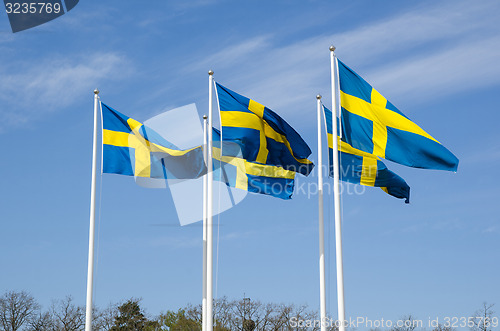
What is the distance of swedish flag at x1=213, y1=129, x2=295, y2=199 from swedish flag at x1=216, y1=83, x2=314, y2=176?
79cm

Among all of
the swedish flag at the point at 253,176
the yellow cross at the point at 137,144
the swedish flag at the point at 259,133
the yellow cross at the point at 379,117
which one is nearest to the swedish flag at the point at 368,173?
the swedish flag at the point at 259,133

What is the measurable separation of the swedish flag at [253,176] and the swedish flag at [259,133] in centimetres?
79

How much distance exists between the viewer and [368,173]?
20906 millimetres

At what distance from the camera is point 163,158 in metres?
21.4

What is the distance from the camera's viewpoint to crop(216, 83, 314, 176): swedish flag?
2003cm

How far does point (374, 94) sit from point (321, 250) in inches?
220

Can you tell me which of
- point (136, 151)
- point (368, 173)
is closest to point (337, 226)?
point (368, 173)

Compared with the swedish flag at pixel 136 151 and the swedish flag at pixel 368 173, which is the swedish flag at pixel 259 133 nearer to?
the swedish flag at pixel 368 173

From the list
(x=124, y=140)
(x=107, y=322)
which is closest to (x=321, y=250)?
(x=124, y=140)

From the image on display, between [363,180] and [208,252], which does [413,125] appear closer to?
[363,180]

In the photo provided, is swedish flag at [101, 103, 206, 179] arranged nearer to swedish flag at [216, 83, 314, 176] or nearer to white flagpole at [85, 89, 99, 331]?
white flagpole at [85, 89, 99, 331]

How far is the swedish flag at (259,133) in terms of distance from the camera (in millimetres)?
20031

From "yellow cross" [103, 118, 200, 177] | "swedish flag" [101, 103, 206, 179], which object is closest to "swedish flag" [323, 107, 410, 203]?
"swedish flag" [101, 103, 206, 179]

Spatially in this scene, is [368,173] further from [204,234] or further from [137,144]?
[137,144]
